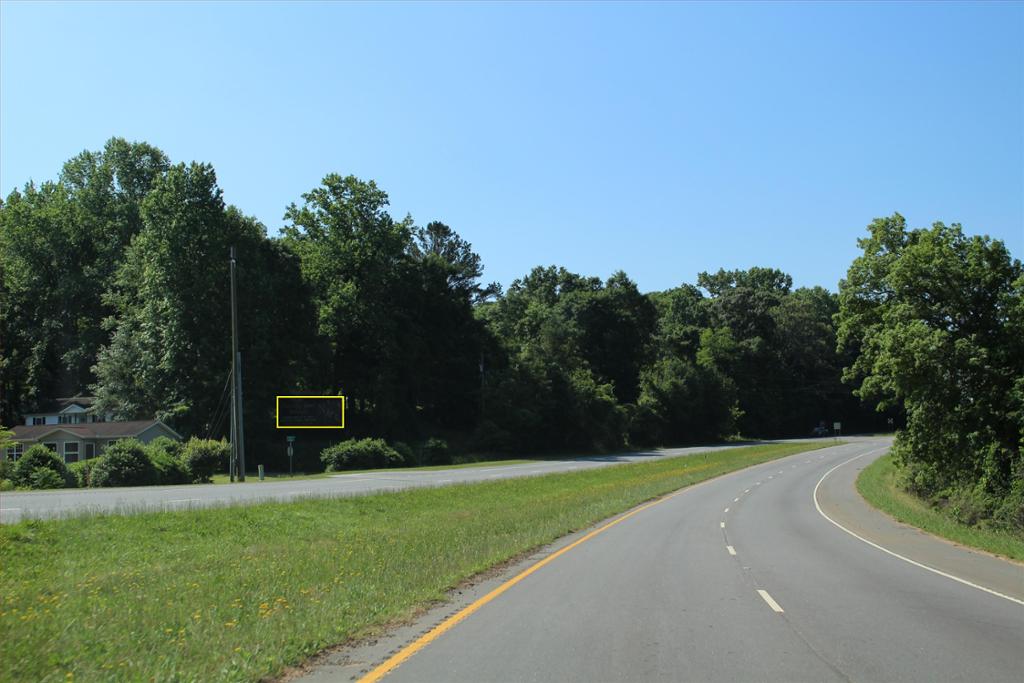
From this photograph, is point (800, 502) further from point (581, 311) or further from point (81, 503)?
point (581, 311)

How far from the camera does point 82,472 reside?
4156 cm

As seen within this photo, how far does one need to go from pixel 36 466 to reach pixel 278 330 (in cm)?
3212

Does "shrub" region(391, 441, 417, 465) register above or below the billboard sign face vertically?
below

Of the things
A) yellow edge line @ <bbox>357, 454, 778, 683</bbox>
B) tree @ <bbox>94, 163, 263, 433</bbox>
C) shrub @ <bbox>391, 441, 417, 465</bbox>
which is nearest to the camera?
yellow edge line @ <bbox>357, 454, 778, 683</bbox>

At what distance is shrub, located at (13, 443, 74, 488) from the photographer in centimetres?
3803

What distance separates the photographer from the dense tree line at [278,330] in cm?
6519

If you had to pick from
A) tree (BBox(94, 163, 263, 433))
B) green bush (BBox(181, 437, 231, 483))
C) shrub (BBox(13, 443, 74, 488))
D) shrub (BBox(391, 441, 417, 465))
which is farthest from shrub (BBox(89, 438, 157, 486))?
shrub (BBox(391, 441, 417, 465))

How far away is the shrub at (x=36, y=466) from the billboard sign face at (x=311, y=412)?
84.3 feet

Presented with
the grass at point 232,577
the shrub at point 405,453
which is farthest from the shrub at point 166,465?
the shrub at point 405,453

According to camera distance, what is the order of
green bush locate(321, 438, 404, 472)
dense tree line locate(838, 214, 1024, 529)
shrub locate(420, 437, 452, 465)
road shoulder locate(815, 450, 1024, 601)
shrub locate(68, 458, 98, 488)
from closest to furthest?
1. road shoulder locate(815, 450, 1024, 601)
2. dense tree line locate(838, 214, 1024, 529)
3. shrub locate(68, 458, 98, 488)
4. green bush locate(321, 438, 404, 472)
5. shrub locate(420, 437, 452, 465)

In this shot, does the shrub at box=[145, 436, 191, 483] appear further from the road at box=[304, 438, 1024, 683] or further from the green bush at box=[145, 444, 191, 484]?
the road at box=[304, 438, 1024, 683]

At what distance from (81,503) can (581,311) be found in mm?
89024

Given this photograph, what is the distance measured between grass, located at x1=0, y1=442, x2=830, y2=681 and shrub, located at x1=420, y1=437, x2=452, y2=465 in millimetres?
40472

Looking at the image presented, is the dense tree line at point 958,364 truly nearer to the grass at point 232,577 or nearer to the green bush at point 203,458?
the grass at point 232,577
